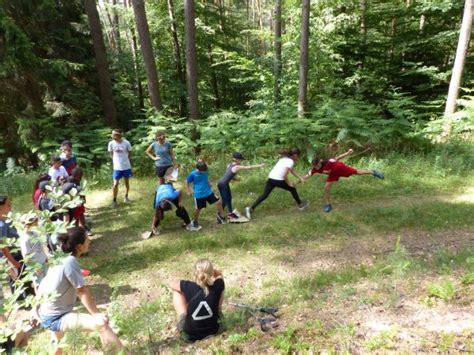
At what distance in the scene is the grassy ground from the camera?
4.05 metres

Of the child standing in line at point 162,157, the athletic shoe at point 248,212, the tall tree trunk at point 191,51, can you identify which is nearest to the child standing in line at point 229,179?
the athletic shoe at point 248,212

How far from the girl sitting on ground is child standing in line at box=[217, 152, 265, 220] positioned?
15.4ft

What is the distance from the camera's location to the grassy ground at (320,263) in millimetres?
4055

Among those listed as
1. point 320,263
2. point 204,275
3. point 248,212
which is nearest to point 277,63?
point 248,212

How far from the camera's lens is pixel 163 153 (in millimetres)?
9695

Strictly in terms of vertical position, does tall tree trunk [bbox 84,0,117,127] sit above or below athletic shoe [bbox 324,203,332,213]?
above

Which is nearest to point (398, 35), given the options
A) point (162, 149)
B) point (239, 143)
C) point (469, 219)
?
point (239, 143)

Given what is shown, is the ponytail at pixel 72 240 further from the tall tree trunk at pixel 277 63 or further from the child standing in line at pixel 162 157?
the tall tree trunk at pixel 277 63

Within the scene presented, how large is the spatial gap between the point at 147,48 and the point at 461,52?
11313mm

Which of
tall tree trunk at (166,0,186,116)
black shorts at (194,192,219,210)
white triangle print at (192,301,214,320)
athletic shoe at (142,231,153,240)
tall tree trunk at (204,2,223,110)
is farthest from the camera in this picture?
tall tree trunk at (204,2,223,110)

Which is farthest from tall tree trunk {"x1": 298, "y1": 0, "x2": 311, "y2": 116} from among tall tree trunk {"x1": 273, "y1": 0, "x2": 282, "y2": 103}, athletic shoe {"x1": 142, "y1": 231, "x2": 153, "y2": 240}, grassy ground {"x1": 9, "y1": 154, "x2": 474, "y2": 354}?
athletic shoe {"x1": 142, "y1": 231, "x2": 153, "y2": 240}

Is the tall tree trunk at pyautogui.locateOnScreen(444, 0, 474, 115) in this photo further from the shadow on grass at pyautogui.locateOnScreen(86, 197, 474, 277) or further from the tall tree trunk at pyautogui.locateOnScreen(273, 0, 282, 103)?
the tall tree trunk at pyautogui.locateOnScreen(273, 0, 282, 103)

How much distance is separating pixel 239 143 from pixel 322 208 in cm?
497

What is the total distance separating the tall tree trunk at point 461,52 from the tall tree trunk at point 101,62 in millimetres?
13520
